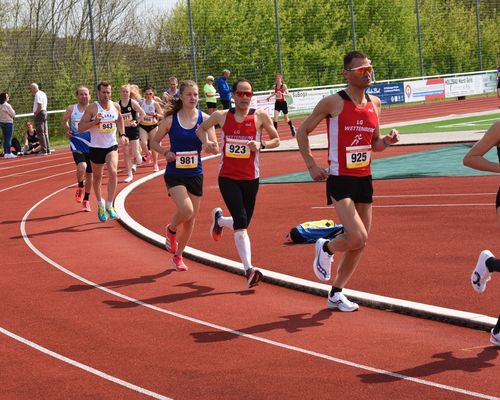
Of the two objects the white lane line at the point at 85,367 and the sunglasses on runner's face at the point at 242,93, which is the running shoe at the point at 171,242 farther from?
the white lane line at the point at 85,367

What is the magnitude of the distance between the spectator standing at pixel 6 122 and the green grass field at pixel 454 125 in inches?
441

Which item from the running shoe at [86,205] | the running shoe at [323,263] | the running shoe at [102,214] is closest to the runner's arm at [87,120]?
the running shoe at [102,214]

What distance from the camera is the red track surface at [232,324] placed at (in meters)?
6.17

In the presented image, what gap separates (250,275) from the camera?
9.09 meters

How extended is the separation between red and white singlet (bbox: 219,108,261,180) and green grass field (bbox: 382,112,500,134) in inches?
659

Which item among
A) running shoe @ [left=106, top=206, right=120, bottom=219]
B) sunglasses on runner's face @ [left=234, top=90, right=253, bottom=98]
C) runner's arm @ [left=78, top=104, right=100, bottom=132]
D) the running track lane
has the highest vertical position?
sunglasses on runner's face @ [left=234, top=90, right=253, bottom=98]

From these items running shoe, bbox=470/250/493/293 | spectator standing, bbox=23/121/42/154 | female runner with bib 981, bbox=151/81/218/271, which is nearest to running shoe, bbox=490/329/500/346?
running shoe, bbox=470/250/493/293

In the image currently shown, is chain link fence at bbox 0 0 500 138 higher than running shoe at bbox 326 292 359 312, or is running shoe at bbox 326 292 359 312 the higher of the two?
chain link fence at bbox 0 0 500 138

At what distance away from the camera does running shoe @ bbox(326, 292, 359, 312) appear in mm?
8031

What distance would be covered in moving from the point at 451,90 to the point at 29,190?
31177mm

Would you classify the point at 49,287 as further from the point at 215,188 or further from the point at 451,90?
the point at 451,90

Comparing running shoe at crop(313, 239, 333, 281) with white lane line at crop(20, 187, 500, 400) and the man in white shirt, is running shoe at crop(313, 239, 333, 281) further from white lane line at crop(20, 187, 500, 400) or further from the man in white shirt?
the man in white shirt

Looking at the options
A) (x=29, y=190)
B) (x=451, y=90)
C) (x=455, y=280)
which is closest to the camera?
(x=455, y=280)

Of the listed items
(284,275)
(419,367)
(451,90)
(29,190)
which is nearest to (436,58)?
(451,90)
